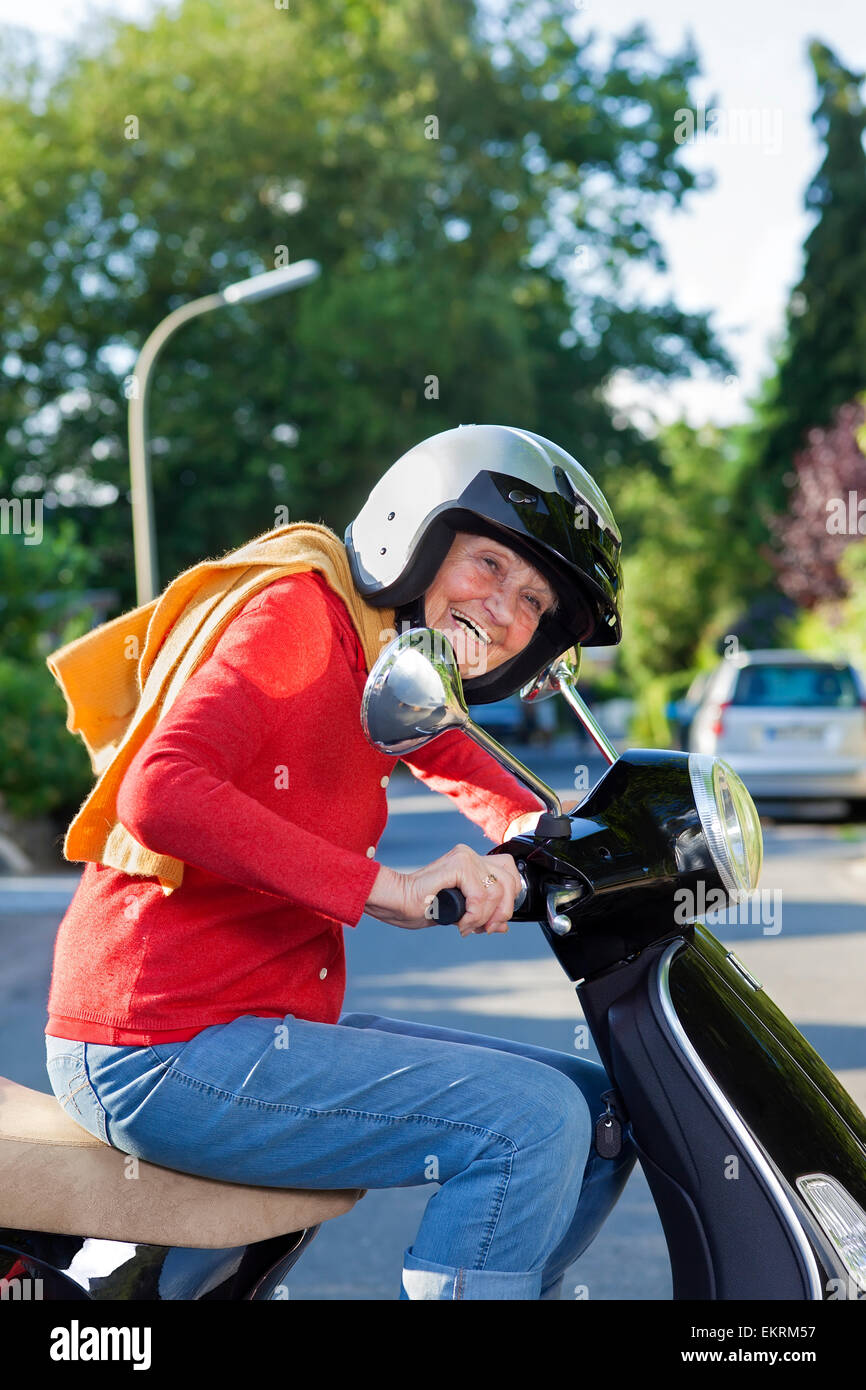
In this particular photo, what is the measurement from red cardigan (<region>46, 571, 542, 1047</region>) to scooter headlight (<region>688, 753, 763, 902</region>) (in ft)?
1.35

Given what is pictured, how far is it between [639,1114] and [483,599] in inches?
28.5

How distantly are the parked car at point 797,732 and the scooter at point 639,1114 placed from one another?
12321 millimetres

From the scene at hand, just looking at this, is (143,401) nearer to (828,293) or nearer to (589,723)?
(589,723)

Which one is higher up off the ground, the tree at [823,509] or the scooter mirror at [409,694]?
the tree at [823,509]

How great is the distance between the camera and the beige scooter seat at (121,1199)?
178 centimetres

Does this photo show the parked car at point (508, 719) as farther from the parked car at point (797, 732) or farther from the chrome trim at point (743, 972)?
the chrome trim at point (743, 972)

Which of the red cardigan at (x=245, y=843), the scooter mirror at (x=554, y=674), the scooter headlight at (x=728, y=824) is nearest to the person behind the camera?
the red cardigan at (x=245, y=843)

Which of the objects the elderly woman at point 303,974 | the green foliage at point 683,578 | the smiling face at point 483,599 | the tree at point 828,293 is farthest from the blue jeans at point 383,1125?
the green foliage at point 683,578

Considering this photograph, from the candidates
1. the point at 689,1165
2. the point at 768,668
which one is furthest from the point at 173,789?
the point at 768,668

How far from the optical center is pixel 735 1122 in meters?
1.82

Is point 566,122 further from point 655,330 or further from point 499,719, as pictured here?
point 499,719

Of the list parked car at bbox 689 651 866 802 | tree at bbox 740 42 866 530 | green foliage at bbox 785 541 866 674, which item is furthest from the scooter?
tree at bbox 740 42 866 530

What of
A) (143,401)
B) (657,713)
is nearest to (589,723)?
(143,401)
